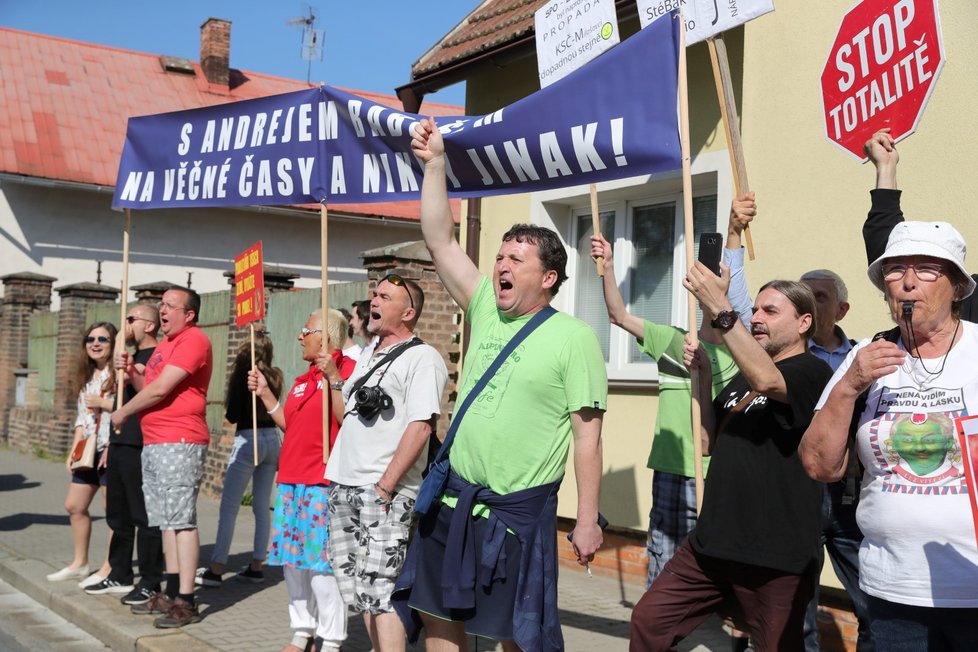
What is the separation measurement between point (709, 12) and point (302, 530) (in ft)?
11.3

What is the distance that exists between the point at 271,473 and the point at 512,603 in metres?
4.87

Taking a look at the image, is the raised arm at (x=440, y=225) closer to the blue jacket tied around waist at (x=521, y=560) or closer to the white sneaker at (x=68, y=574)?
the blue jacket tied around waist at (x=521, y=560)

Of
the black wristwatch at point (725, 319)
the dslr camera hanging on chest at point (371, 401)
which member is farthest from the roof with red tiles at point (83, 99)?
the black wristwatch at point (725, 319)

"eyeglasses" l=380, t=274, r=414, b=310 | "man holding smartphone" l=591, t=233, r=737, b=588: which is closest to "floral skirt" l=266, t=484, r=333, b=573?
"eyeglasses" l=380, t=274, r=414, b=310

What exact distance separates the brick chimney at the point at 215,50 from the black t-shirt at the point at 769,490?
2694 cm

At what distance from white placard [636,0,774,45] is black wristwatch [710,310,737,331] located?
6.33 ft

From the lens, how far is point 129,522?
25.1 feet

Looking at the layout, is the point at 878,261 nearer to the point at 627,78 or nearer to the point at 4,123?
the point at 627,78

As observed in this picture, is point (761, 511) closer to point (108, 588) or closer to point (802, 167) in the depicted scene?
point (802, 167)

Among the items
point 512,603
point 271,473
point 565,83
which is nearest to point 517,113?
point 565,83

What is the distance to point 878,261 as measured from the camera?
3.25 meters

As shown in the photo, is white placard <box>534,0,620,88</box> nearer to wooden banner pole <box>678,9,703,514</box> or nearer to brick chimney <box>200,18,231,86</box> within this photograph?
wooden banner pole <box>678,9,703,514</box>

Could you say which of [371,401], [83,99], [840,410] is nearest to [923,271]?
[840,410]

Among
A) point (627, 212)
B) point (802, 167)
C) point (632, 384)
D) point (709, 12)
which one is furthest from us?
point (627, 212)
